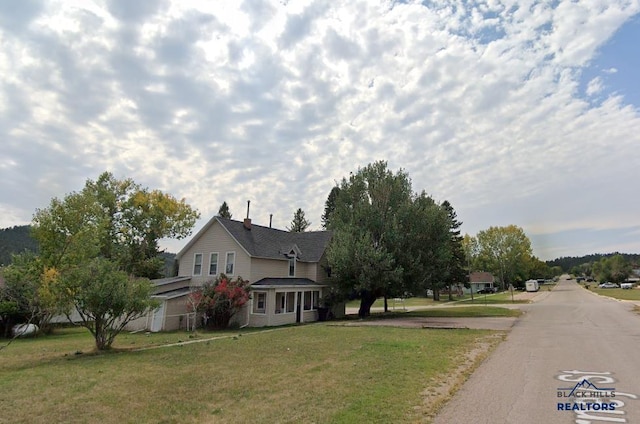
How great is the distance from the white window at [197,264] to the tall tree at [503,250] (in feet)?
229

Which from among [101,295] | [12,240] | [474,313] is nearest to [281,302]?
[474,313]

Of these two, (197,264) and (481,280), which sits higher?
(481,280)

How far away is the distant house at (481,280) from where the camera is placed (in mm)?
90688

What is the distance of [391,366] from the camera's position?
991cm

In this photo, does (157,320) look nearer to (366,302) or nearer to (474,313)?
(366,302)

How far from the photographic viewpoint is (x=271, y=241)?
30.5 meters

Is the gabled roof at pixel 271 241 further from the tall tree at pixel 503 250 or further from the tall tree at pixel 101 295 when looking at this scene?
the tall tree at pixel 503 250

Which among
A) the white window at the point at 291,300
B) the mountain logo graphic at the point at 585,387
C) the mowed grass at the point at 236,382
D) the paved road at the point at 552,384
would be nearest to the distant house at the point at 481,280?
the white window at the point at 291,300

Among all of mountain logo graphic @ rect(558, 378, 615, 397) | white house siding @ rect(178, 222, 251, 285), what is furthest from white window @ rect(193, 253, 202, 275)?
mountain logo graphic @ rect(558, 378, 615, 397)

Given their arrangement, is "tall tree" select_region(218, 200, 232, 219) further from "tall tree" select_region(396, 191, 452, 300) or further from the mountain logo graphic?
the mountain logo graphic

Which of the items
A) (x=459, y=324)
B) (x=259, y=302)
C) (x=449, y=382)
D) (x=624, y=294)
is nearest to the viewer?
(x=449, y=382)

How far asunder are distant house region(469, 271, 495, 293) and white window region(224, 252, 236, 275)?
75976 mm

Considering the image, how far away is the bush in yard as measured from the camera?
Result: 23516 mm

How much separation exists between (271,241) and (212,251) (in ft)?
15.1
